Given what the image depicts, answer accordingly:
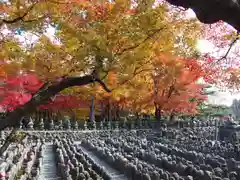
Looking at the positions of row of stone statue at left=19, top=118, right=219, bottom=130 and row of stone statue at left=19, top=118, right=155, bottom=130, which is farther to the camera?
row of stone statue at left=19, top=118, right=219, bottom=130

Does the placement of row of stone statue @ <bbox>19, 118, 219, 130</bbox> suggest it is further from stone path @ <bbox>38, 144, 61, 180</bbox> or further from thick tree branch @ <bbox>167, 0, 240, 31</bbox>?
thick tree branch @ <bbox>167, 0, 240, 31</bbox>

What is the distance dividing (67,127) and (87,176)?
15.8 m

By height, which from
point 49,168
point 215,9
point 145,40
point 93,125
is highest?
point 145,40

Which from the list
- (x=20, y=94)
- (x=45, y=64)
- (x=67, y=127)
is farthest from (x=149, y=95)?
(x=45, y=64)

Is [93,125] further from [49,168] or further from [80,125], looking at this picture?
[49,168]

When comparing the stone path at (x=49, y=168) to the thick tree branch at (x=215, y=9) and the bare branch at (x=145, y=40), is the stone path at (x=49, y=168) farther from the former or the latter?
the thick tree branch at (x=215, y=9)

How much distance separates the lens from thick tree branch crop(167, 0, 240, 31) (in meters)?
2.64

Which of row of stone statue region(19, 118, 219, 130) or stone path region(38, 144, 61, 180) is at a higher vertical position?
row of stone statue region(19, 118, 219, 130)

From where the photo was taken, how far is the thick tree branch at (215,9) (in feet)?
8.66

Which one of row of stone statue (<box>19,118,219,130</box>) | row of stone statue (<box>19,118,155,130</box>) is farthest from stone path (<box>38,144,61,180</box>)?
row of stone statue (<box>19,118,219,130</box>)

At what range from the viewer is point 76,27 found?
10.5 m

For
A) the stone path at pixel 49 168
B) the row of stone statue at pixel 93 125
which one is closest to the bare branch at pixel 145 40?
the stone path at pixel 49 168

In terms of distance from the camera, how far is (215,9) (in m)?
2.66

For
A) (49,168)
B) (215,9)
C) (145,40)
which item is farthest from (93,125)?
(215,9)
